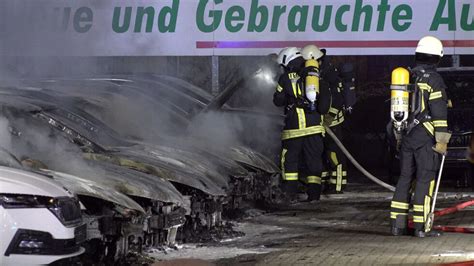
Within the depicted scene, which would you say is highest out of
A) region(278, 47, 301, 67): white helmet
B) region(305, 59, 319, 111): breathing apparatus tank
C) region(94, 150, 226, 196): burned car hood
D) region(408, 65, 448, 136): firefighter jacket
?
region(278, 47, 301, 67): white helmet

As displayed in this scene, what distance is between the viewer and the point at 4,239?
7.19m

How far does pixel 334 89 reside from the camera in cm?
1500

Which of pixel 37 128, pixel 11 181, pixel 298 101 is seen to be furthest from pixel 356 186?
pixel 11 181

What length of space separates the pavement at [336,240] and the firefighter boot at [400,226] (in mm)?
111

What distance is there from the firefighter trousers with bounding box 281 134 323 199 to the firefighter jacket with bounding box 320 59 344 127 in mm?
1035

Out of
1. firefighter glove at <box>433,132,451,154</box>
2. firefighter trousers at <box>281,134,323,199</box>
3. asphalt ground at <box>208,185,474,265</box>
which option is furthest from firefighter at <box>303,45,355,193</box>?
firefighter glove at <box>433,132,451,154</box>

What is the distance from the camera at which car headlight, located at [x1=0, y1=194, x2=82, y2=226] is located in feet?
23.9

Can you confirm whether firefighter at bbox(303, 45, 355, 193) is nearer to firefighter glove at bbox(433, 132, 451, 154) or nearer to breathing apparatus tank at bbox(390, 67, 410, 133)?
breathing apparatus tank at bbox(390, 67, 410, 133)

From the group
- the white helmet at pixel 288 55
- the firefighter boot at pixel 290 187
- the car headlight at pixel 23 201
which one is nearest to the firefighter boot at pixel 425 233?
the firefighter boot at pixel 290 187

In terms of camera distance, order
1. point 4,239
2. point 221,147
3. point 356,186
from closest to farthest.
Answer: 1. point 4,239
2. point 221,147
3. point 356,186

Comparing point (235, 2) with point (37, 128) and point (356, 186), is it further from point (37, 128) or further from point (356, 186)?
point (37, 128)

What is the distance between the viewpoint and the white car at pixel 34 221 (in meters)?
7.23

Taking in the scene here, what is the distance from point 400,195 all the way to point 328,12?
17.7 feet

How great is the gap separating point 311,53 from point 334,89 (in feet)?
2.22
